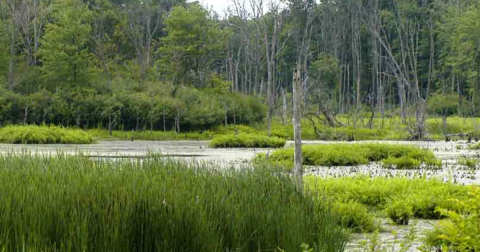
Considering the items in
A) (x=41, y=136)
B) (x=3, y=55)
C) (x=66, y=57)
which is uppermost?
(x=3, y=55)

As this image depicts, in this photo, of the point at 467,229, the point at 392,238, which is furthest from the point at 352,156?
the point at 467,229

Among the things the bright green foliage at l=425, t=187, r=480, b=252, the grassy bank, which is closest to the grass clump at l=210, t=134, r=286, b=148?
the grassy bank

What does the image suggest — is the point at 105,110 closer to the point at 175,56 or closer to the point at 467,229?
the point at 175,56

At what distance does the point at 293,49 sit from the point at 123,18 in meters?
19.2

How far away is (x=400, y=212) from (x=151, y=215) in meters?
3.77

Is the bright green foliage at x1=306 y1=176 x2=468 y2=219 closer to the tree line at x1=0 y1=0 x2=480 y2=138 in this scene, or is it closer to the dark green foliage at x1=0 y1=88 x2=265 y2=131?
the tree line at x1=0 y1=0 x2=480 y2=138

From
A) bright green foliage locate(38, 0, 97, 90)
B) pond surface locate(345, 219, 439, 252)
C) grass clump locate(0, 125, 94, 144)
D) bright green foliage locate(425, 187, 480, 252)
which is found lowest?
pond surface locate(345, 219, 439, 252)

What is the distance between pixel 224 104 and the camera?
3494cm

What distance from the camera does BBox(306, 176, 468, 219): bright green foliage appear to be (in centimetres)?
829

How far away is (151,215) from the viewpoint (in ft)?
16.5

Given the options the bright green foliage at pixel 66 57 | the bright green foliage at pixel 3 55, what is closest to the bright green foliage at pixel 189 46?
the bright green foliage at pixel 66 57

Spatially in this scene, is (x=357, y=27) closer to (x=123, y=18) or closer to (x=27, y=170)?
(x=123, y=18)

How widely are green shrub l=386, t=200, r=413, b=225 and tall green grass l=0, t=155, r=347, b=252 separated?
1.82 metres

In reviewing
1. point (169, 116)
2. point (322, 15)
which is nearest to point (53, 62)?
point (169, 116)
